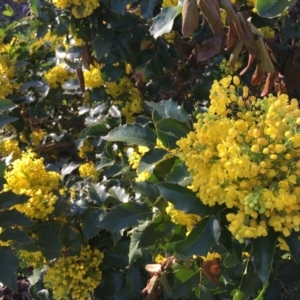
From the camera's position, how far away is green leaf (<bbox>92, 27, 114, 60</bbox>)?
7.18 feet

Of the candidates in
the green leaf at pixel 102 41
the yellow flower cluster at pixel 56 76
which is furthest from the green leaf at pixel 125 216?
the yellow flower cluster at pixel 56 76

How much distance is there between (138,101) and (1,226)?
1.02 metres

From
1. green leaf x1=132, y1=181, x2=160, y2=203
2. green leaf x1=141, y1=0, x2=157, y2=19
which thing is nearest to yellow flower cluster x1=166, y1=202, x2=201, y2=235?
green leaf x1=132, y1=181, x2=160, y2=203

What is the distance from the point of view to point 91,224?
5.43 feet

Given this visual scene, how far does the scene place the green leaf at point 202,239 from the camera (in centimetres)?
104

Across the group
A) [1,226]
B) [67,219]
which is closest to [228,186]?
[1,226]

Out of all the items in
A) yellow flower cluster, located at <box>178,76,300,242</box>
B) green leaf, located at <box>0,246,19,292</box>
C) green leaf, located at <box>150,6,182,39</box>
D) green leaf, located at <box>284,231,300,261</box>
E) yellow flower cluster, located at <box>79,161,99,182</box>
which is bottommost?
yellow flower cluster, located at <box>79,161,99,182</box>

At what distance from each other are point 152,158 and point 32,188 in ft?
1.62

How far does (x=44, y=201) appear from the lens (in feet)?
5.21

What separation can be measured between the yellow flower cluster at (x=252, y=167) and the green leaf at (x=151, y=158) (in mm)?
285

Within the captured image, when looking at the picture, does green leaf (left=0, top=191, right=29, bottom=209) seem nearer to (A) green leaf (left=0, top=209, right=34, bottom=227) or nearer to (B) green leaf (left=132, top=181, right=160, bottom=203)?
(A) green leaf (left=0, top=209, right=34, bottom=227)

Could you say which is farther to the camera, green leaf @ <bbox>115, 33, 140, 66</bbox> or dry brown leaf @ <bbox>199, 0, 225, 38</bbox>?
green leaf @ <bbox>115, 33, 140, 66</bbox>

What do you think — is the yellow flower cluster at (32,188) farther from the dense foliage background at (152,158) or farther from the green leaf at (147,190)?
the green leaf at (147,190)

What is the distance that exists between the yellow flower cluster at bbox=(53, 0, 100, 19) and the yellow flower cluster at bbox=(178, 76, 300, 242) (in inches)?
46.2
